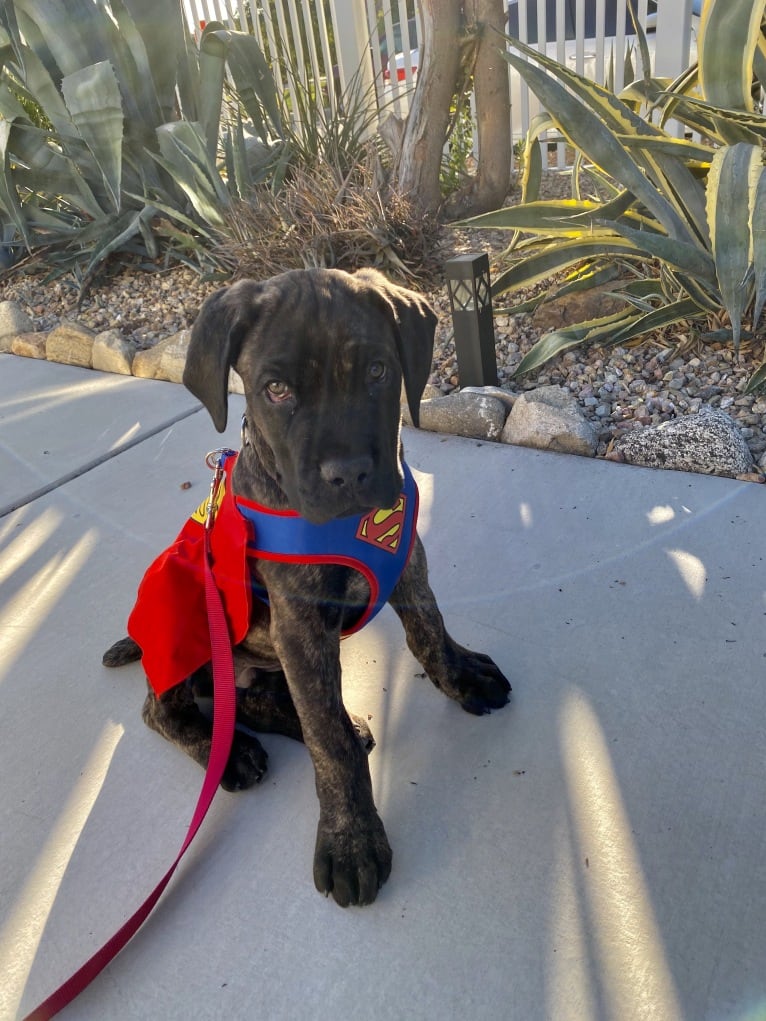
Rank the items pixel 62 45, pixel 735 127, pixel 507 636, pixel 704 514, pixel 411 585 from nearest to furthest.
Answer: pixel 411 585, pixel 507 636, pixel 704 514, pixel 735 127, pixel 62 45

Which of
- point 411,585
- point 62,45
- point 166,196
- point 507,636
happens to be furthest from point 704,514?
point 62,45

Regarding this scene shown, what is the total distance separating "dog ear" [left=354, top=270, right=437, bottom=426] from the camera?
6.86 feet

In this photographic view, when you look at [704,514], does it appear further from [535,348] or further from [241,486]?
[241,486]

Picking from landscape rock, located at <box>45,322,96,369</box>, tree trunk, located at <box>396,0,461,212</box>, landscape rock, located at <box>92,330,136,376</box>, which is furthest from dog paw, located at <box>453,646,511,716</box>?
landscape rock, located at <box>45,322,96,369</box>

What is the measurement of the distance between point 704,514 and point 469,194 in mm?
4262

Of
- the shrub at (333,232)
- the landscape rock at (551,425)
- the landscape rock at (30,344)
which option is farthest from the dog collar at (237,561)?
the landscape rock at (30,344)

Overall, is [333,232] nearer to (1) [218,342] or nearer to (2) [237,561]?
(1) [218,342]

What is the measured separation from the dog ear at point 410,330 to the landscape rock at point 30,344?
4905 millimetres

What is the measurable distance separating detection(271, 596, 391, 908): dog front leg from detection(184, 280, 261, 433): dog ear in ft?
1.84

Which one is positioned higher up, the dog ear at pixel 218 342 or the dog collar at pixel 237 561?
the dog ear at pixel 218 342

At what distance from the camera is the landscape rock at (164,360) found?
543cm

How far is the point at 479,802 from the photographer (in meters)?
2.19

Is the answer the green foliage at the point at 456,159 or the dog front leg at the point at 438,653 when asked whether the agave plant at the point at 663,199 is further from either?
the dog front leg at the point at 438,653

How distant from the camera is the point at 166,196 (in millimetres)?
6754
